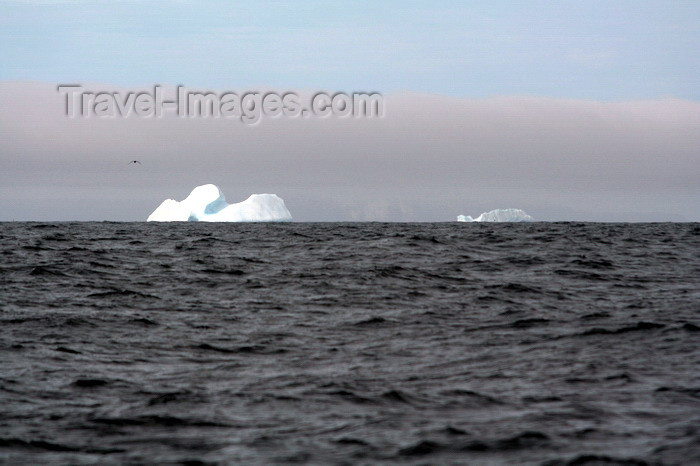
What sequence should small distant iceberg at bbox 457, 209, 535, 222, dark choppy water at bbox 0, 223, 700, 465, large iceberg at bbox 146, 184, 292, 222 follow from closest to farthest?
dark choppy water at bbox 0, 223, 700, 465 < large iceberg at bbox 146, 184, 292, 222 < small distant iceberg at bbox 457, 209, 535, 222

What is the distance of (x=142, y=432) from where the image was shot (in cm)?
811

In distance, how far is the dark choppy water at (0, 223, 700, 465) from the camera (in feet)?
25.0

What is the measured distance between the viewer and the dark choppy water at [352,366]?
763 cm

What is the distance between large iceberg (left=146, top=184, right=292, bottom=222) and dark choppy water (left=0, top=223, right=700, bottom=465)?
56069 mm

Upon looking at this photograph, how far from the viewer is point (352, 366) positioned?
11148mm

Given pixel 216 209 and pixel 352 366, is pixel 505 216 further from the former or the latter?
pixel 352 366

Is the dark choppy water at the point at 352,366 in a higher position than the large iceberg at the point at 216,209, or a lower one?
lower

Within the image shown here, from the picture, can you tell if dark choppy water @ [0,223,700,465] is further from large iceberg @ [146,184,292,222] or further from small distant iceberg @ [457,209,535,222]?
small distant iceberg @ [457,209,535,222]

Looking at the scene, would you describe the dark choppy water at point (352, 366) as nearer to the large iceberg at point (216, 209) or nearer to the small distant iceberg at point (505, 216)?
the large iceberg at point (216, 209)

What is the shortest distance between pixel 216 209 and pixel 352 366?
234 ft

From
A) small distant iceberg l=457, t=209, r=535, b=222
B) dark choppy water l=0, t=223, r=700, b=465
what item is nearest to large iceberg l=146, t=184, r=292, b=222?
small distant iceberg l=457, t=209, r=535, b=222

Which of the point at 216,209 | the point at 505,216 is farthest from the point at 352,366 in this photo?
the point at 505,216

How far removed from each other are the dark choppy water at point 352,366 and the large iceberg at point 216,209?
56.1 m

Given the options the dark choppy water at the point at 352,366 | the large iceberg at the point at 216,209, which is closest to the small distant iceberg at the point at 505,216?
the large iceberg at the point at 216,209
